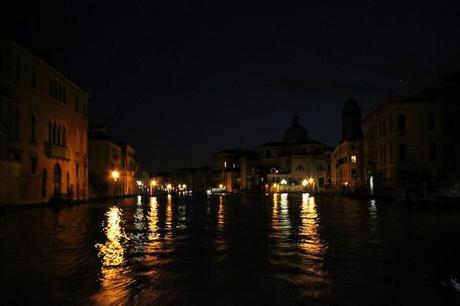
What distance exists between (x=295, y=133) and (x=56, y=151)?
93625mm

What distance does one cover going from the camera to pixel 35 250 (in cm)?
1058

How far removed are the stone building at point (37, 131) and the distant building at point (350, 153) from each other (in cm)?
3761

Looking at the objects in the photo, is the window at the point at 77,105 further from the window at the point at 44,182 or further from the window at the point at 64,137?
the window at the point at 44,182

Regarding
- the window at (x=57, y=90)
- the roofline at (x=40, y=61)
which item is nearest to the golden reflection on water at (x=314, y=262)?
the roofline at (x=40, y=61)

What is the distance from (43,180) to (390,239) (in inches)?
1288

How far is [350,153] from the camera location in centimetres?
7231

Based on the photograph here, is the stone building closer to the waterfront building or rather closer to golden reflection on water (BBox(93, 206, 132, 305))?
golden reflection on water (BBox(93, 206, 132, 305))

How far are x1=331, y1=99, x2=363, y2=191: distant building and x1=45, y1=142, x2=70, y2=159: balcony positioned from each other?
38.3 m

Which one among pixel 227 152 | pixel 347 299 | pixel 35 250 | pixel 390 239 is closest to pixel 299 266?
pixel 347 299

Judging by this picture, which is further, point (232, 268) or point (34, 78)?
point (34, 78)

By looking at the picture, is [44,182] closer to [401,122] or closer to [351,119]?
[401,122]

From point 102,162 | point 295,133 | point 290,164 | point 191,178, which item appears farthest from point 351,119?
point 191,178

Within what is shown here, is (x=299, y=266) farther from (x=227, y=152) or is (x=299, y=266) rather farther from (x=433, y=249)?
(x=227, y=152)

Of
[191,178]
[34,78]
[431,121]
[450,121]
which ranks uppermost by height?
[34,78]
